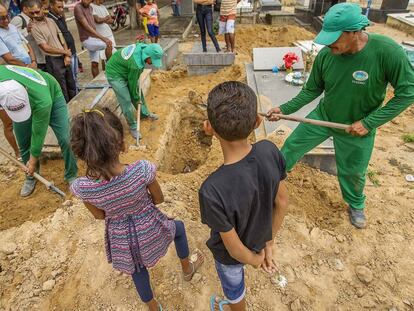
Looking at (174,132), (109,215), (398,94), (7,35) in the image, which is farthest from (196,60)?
(109,215)

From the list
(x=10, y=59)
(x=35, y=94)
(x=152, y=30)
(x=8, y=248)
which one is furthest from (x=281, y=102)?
Result: (x=152, y=30)

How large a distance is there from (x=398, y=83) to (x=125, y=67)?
120 inches

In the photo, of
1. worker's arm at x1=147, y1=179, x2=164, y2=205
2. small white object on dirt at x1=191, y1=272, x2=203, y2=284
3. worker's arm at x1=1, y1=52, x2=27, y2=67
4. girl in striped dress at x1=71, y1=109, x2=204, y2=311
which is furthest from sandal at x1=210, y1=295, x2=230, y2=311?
worker's arm at x1=1, y1=52, x2=27, y2=67

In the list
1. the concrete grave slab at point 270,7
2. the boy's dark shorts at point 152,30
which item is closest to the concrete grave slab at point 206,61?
the boy's dark shorts at point 152,30

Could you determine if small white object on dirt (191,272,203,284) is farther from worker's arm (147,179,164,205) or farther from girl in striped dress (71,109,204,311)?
worker's arm (147,179,164,205)

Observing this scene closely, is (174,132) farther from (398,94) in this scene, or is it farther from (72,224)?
(398,94)

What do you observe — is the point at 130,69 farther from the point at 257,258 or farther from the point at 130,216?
the point at 257,258

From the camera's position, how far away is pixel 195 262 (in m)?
2.43

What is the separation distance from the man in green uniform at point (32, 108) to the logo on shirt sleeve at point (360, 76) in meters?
2.56

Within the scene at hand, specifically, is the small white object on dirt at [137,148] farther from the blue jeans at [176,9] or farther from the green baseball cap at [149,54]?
the blue jeans at [176,9]

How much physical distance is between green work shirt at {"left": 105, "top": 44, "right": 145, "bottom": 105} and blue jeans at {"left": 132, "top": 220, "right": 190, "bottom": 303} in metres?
2.42

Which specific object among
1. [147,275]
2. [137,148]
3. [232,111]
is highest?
[232,111]

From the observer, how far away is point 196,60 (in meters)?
6.76

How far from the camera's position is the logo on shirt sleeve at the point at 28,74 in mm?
2493
